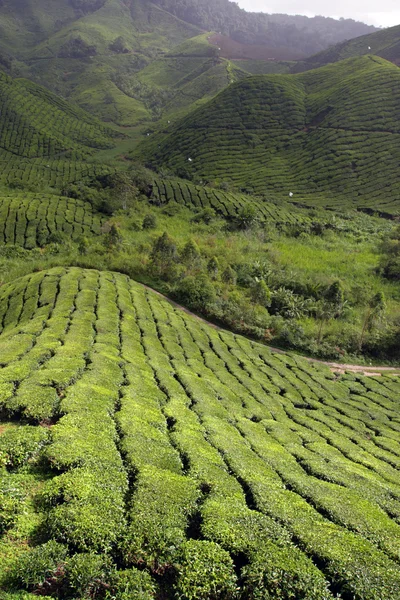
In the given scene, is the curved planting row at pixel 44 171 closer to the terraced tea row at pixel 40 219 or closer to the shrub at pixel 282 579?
the terraced tea row at pixel 40 219

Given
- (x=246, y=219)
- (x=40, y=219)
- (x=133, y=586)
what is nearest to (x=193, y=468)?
(x=133, y=586)

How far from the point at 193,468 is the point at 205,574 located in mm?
4825

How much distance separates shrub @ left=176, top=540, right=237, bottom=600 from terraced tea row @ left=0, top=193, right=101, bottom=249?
248 feet

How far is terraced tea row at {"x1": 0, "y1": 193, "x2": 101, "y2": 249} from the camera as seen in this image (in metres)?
77.4

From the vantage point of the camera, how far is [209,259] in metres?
61.9

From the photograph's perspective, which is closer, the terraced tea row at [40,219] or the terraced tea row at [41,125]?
the terraced tea row at [40,219]

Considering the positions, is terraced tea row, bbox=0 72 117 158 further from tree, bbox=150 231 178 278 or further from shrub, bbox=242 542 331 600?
shrub, bbox=242 542 331 600

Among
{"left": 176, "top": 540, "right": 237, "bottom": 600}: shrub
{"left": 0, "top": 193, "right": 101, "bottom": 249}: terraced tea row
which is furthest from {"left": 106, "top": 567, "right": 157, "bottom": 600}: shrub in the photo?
{"left": 0, "top": 193, "right": 101, "bottom": 249}: terraced tea row

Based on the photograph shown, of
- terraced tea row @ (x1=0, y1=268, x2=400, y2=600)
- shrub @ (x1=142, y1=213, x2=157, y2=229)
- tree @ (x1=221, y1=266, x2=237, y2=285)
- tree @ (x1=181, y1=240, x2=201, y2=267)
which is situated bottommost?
terraced tea row @ (x1=0, y1=268, x2=400, y2=600)

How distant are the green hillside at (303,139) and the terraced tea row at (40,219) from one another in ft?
158

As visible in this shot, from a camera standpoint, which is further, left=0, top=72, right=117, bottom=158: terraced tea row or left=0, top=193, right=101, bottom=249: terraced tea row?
left=0, top=72, right=117, bottom=158: terraced tea row

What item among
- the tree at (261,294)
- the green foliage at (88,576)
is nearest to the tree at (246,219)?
the tree at (261,294)

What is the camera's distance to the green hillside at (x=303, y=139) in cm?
11631

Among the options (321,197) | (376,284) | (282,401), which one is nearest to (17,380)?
(282,401)
